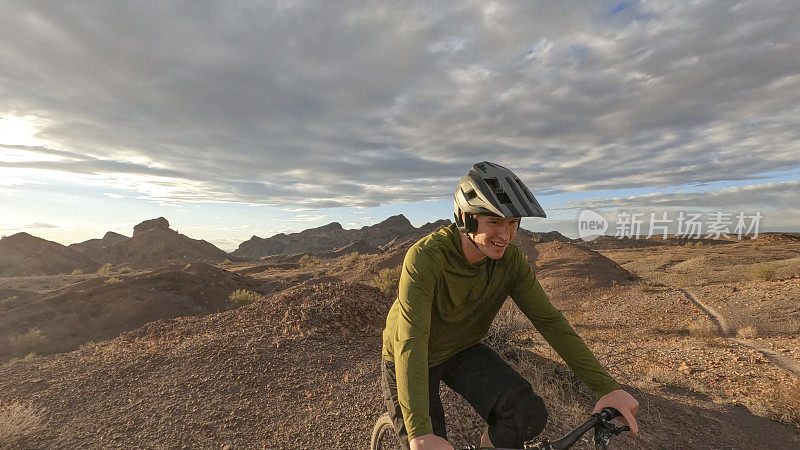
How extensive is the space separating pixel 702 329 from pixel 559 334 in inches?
491

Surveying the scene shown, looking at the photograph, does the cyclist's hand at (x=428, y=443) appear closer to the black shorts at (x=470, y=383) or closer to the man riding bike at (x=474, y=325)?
the man riding bike at (x=474, y=325)

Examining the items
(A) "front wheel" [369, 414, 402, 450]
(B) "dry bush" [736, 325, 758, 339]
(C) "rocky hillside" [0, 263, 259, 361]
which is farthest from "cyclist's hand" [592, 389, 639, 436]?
(C) "rocky hillside" [0, 263, 259, 361]

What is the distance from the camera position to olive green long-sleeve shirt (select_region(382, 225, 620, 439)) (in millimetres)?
1963

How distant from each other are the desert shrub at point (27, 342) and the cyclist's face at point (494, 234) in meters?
18.5

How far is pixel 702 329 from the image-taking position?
11.5 metres

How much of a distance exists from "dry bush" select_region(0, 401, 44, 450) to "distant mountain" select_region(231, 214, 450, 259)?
65.8 metres

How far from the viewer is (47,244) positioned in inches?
2037

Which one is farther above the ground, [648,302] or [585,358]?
[585,358]

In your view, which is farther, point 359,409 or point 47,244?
point 47,244

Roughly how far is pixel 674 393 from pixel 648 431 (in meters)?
2.18

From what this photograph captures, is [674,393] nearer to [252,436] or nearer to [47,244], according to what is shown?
[252,436]

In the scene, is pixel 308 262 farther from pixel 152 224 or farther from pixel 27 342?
pixel 152 224

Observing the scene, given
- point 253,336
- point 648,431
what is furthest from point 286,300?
point 648,431

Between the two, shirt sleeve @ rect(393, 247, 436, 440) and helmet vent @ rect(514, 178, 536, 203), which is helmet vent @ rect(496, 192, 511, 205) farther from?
shirt sleeve @ rect(393, 247, 436, 440)
